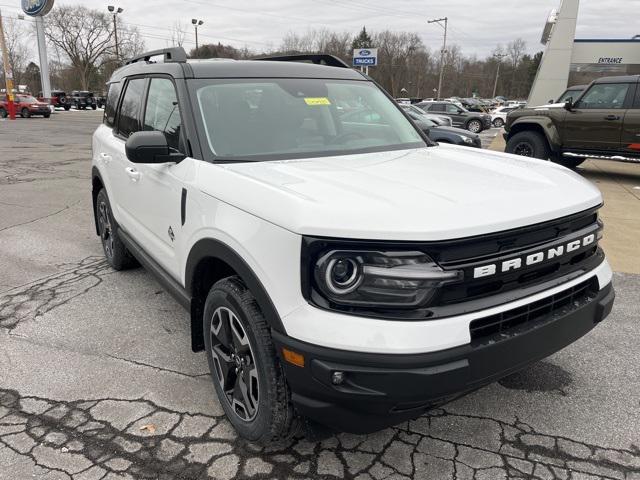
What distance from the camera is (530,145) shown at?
36.8 ft

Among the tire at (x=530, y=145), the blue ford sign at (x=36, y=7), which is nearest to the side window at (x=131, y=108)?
the tire at (x=530, y=145)

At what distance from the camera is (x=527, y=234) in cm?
214

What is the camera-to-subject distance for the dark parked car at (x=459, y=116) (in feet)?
85.5

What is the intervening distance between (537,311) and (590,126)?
379 inches

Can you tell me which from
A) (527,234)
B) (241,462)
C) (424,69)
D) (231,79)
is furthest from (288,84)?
(424,69)

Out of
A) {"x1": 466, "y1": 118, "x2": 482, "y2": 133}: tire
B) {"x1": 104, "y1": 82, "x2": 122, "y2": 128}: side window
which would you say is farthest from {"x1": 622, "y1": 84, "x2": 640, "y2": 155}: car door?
{"x1": 466, "y1": 118, "x2": 482, "y2": 133}: tire

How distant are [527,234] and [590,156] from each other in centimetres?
979

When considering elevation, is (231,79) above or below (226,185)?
above

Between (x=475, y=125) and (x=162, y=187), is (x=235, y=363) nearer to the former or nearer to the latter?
(x=162, y=187)

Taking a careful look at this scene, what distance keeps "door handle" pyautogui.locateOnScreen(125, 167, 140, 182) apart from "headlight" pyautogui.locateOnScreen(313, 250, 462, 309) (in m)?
2.16

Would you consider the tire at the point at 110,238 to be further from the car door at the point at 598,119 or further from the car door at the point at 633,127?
the car door at the point at 633,127

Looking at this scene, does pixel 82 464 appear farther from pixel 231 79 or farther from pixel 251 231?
pixel 231 79

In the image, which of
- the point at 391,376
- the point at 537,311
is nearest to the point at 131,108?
the point at 391,376

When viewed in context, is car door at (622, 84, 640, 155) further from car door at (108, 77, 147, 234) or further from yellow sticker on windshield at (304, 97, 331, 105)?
car door at (108, 77, 147, 234)
